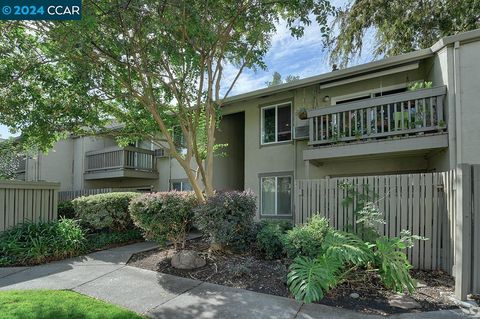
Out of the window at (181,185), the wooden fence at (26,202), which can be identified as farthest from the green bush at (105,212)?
the window at (181,185)

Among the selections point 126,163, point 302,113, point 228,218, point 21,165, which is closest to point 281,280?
point 228,218

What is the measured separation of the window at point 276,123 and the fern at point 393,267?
23.3 feet

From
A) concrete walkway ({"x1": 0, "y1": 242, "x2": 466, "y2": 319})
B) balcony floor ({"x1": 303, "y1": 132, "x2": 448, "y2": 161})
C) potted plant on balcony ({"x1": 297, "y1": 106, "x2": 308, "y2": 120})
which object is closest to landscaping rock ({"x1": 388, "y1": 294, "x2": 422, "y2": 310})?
concrete walkway ({"x1": 0, "y1": 242, "x2": 466, "y2": 319})

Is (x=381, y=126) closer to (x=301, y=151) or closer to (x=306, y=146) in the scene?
(x=306, y=146)

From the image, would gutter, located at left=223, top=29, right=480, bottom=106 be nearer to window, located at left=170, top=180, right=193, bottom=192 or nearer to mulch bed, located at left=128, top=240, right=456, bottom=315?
window, located at left=170, top=180, right=193, bottom=192

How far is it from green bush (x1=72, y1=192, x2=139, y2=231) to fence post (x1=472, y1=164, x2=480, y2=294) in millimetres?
9160

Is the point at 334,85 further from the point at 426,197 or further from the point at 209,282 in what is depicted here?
the point at 209,282

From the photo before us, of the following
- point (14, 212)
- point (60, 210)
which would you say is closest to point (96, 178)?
point (60, 210)

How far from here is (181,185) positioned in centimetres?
1581

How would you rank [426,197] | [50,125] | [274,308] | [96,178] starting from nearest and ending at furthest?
[274,308], [426,197], [50,125], [96,178]

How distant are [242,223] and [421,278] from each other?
3781 mm

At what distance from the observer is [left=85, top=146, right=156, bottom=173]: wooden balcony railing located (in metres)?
16.8

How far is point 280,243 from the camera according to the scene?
7445mm

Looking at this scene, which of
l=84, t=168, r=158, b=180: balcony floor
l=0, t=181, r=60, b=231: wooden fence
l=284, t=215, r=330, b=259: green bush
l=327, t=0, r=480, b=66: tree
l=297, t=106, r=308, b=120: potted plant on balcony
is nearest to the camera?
l=284, t=215, r=330, b=259: green bush
